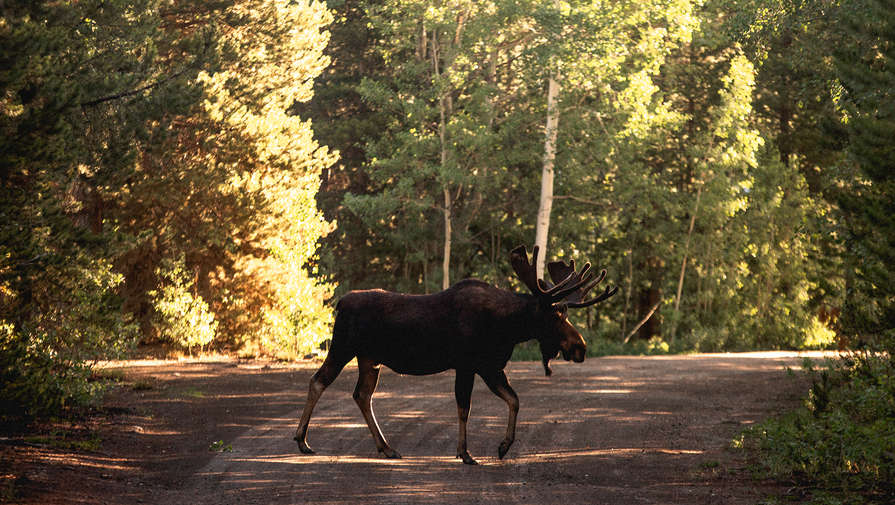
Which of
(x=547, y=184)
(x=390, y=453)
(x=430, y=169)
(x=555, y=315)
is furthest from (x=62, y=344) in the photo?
(x=430, y=169)

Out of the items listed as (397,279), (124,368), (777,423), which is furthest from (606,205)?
(777,423)

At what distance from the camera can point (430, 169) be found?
119 ft

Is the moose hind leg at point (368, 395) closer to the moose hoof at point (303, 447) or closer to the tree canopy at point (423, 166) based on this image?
the moose hoof at point (303, 447)

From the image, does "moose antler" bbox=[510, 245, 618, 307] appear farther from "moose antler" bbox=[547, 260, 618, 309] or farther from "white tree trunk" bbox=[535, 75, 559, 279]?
"white tree trunk" bbox=[535, 75, 559, 279]

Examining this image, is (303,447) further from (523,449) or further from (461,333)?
(523,449)

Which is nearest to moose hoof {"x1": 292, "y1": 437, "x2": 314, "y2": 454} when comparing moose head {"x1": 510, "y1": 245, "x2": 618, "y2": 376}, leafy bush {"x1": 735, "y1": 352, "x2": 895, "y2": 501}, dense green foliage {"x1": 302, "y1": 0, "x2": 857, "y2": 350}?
moose head {"x1": 510, "y1": 245, "x2": 618, "y2": 376}

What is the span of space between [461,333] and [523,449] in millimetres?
2181

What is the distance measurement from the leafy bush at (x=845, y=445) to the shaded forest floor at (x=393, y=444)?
52 cm

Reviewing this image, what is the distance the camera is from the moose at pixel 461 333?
12.1 meters

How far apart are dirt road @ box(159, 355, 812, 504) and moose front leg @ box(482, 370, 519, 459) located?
0.80ft

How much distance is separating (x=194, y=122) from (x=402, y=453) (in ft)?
49.5

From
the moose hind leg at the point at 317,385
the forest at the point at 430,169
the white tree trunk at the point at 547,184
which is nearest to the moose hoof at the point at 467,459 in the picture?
the moose hind leg at the point at 317,385

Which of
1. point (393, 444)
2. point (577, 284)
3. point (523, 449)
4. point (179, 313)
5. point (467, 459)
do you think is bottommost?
point (179, 313)

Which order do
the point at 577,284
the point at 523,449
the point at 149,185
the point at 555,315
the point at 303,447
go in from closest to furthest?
the point at 577,284
the point at 555,315
the point at 303,447
the point at 523,449
the point at 149,185
